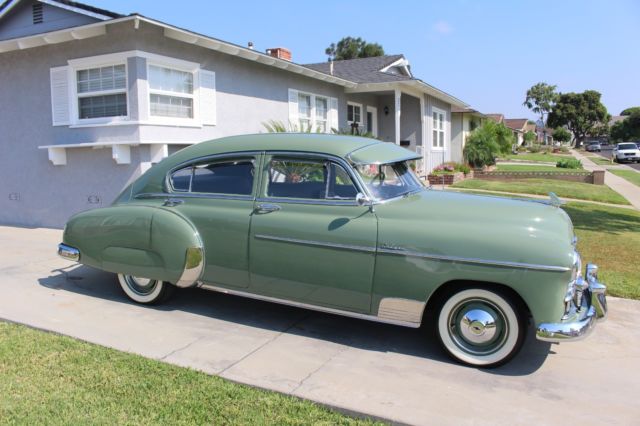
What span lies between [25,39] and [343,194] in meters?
7.97

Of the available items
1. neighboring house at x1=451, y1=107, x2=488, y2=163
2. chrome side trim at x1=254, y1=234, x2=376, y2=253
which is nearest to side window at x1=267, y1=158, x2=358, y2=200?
chrome side trim at x1=254, y1=234, x2=376, y2=253

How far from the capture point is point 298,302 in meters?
4.38

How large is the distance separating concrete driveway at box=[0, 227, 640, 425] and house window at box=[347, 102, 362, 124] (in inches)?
471

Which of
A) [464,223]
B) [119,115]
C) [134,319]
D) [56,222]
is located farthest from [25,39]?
[464,223]

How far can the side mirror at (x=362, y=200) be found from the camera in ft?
13.3

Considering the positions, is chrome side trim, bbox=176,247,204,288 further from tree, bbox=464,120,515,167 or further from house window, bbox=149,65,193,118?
tree, bbox=464,120,515,167

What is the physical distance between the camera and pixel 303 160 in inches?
177

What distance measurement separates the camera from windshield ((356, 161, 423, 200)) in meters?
4.26

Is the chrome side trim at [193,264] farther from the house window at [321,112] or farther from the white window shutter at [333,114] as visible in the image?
the white window shutter at [333,114]

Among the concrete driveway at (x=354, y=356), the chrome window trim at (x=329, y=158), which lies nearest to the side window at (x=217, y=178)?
the chrome window trim at (x=329, y=158)

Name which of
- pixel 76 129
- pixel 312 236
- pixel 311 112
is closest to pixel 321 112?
pixel 311 112

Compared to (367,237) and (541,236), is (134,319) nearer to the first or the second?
(367,237)

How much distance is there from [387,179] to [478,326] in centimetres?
146

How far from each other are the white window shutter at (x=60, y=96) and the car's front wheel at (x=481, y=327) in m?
8.29
